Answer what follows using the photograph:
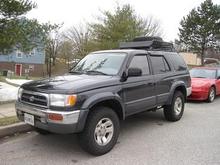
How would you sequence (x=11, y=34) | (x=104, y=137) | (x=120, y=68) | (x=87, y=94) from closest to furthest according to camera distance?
(x=87, y=94)
(x=104, y=137)
(x=120, y=68)
(x=11, y=34)

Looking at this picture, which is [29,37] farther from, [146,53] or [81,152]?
[81,152]

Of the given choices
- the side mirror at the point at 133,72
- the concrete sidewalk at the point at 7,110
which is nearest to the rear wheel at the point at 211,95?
the side mirror at the point at 133,72

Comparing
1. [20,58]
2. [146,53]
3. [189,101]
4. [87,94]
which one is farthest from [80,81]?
[20,58]

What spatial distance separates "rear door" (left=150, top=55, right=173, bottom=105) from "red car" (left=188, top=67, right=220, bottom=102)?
3801mm

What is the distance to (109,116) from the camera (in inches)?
207

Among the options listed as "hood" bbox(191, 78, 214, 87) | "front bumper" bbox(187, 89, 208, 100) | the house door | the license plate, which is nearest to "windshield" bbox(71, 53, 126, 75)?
the license plate

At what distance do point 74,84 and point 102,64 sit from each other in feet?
4.52

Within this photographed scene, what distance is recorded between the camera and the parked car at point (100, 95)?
4.75 metres

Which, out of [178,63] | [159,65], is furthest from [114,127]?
[178,63]

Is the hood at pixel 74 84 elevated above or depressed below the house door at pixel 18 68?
above

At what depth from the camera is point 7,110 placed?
7.76 m

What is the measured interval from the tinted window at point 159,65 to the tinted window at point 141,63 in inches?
11.1

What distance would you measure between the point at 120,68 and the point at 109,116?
1098 millimetres

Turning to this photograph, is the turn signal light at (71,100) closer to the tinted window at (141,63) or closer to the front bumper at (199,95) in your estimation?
the tinted window at (141,63)
